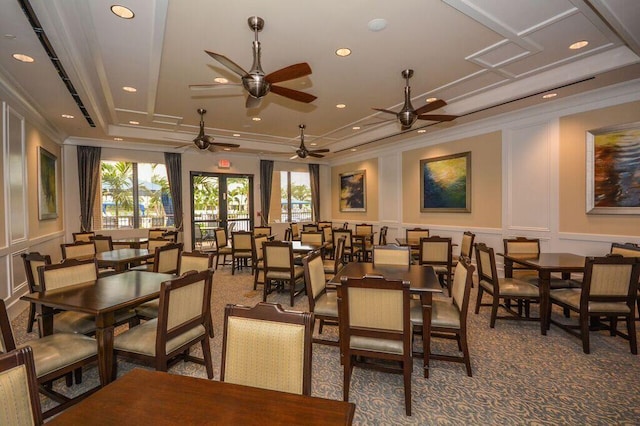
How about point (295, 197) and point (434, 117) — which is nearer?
point (434, 117)

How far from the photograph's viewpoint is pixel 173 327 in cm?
228

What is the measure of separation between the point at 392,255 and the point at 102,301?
2933mm

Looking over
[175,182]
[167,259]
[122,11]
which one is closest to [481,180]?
[167,259]

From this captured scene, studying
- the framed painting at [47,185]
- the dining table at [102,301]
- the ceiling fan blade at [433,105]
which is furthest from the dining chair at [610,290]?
the framed painting at [47,185]

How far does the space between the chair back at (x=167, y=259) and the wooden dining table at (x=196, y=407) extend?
269cm

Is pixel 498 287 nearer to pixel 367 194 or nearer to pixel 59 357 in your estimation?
pixel 59 357

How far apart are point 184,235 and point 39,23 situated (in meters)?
6.40

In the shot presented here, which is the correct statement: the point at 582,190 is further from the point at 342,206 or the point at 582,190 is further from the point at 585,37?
the point at 342,206

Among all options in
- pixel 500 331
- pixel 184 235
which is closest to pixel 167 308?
pixel 500 331

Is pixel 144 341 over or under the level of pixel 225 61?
under

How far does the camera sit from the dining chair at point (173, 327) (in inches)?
85.6

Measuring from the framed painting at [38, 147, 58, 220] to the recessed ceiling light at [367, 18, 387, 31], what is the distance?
6.00m

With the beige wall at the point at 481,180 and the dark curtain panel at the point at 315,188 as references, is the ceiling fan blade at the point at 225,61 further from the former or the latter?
the dark curtain panel at the point at 315,188

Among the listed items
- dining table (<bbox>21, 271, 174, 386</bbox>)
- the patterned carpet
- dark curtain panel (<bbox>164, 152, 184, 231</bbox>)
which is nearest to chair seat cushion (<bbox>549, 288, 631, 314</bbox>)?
the patterned carpet
